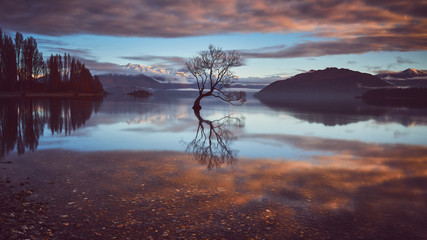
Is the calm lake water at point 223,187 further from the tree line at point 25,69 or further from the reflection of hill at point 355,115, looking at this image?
the tree line at point 25,69

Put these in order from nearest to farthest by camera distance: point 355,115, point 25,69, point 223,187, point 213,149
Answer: point 223,187, point 213,149, point 355,115, point 25,69

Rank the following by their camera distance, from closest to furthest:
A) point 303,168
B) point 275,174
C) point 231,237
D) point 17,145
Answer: point 231,237 → point 275,174 → point 303,168 → point 17,145

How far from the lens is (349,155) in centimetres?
1586

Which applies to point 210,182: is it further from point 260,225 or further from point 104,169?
point 104,169

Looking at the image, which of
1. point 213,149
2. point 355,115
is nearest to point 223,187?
point 213,149

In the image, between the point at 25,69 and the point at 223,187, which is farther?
the point at 25,69

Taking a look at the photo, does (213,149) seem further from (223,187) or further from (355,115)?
(355,115)

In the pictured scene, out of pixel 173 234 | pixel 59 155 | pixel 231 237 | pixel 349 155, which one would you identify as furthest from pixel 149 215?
pixel 349 155

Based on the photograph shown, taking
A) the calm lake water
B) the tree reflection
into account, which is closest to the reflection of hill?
the tree reflection

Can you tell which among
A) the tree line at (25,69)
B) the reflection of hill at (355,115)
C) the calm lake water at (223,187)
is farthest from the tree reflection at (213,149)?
the tree line at (25,69)

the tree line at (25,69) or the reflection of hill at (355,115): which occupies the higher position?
the tree line at (25,69)

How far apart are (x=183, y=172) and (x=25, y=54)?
107 m

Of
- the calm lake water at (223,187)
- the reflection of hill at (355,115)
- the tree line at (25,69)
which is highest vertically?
the tree line at (25,69)

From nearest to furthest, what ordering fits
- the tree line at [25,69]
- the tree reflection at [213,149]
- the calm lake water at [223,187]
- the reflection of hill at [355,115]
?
the calm lake water at [223,187] < the tree reflection at [213,149] < the reflection of hill at [355,115] < the tree line at [25,69]
